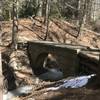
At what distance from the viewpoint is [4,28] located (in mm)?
27641

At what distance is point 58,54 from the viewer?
2183 cm

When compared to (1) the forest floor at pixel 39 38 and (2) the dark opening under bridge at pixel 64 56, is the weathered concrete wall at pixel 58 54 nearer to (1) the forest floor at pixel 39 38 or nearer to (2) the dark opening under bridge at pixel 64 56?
(2) the dark opening under bridge at pixel 64 56

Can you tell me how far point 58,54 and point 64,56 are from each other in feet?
2.45

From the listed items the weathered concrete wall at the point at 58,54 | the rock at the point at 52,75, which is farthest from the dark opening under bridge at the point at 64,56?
the rock at the point at 52,75

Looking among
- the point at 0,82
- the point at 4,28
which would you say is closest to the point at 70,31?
the point at 4,28

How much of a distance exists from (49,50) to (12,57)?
261 centimetres

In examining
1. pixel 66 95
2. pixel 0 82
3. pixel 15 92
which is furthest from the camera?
pixel 15 92

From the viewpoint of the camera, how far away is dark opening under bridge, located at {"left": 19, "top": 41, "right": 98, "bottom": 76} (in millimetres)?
18953

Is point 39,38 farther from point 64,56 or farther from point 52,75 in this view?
point 64,56

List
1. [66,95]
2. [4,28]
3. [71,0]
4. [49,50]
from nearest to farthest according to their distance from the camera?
[66,95], [49,50], [4,28], [71,0]

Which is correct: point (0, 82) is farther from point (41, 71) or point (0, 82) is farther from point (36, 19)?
point (36, 19)

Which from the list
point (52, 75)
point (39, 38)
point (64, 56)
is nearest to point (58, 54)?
point (64, 56)

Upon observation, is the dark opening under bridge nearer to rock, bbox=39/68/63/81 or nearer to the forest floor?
rock, bbox=39/68/63/81

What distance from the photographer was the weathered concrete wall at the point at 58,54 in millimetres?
20314
